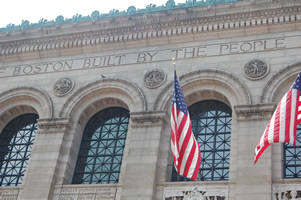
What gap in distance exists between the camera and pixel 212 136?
21953 millimetres

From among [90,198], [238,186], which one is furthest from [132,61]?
[238,186]

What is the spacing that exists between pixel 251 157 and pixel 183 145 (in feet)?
9.68

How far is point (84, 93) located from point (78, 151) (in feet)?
9.34

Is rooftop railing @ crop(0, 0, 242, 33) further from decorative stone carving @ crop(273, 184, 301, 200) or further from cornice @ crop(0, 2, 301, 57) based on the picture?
decorative stone carving @ crop(273, 184, 301, 200)

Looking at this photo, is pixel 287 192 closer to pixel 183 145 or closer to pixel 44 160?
pixel 183 145

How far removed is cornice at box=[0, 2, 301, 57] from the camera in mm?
23078

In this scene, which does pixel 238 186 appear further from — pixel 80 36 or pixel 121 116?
pixel 80 36

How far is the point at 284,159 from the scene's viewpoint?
66.0 feet

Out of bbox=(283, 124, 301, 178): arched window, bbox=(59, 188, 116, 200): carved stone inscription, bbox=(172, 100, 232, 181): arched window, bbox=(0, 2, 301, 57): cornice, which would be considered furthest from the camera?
bbox=(0, 2, 301, 57): cornice

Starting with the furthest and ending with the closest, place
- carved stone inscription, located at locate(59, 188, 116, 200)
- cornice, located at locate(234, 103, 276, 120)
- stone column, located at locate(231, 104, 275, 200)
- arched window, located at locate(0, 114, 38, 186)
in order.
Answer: arched window, located at locate(0, 114, 38, 186), carved stone inscription, located at locate(59, 188, 116, 200), cornice, located at locate(234, 103, 276, 120), stone column, located at locate(231, 104, 275, 200)

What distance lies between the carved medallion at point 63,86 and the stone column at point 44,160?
1.65 metres

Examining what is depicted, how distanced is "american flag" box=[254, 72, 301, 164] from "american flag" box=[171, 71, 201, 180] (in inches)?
95.1

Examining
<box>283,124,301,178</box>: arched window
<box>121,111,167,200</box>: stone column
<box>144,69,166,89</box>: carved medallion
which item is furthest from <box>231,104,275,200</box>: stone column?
<box>144,69,166,89</box>: carved medallion

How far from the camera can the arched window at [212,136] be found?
822 inches
